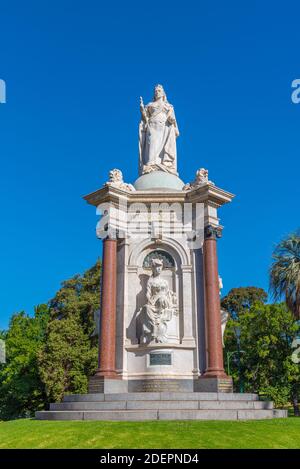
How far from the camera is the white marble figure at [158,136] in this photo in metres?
21.8

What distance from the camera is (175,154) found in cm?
2209

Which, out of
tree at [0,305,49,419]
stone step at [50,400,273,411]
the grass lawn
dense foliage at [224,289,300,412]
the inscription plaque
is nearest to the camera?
the grass lawn

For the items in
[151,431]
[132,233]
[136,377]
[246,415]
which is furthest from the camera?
[132,233]

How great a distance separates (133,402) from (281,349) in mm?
26358

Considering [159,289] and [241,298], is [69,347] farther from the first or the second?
[241,298]

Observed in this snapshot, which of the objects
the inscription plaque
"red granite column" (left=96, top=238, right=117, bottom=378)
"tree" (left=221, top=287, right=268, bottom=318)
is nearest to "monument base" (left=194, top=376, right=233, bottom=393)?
the inscription plaque

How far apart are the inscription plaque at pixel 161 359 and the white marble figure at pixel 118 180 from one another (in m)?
6.63

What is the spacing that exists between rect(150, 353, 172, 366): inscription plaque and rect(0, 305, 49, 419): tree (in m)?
21.2

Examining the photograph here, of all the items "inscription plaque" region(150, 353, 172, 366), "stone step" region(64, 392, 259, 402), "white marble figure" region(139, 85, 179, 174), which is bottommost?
"stone step" region(64, 392, 259, 402)

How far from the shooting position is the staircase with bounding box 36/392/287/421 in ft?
41.4

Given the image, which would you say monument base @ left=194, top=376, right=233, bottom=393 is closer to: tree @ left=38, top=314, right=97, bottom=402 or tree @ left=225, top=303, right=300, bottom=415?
tree @ left=38, top=314, right=97, bottom=402

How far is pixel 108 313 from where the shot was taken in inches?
719

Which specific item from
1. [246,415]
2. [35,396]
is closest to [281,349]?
[35,396]

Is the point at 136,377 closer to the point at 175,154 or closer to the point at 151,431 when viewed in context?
the point at 151,431
